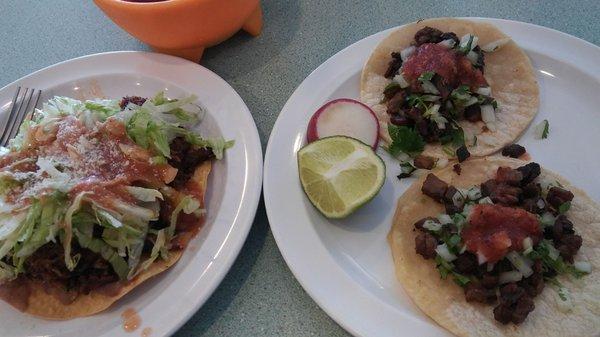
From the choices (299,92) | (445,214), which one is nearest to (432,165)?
(445,214)

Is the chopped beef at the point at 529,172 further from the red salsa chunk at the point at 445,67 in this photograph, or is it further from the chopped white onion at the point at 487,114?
the red salsa chunk at the point at 445,67

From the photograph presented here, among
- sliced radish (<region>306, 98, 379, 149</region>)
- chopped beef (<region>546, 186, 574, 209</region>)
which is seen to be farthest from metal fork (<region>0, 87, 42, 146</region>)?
chopped beef (<region>546, 186, 574, 209</region>)

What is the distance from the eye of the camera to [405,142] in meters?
1.90

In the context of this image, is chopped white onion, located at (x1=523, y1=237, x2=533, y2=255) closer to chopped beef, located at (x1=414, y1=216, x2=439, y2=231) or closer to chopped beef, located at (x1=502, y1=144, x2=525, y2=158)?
chopped beef, located at (x1=414, y1=216, x2=439, y2=231)

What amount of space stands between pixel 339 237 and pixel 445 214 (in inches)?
15.2

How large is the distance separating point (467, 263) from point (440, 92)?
2.42 feet

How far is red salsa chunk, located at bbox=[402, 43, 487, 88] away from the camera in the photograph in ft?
6.45

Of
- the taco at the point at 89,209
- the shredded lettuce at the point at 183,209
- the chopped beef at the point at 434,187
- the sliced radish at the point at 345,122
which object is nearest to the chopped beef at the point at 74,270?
the taco at the point at 89,209

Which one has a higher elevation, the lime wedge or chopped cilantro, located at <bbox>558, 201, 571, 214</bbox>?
chopped cilantro, located at <bbox>558, 201, 571, 214</bbox>

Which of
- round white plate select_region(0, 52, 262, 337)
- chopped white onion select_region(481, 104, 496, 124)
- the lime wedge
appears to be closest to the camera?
round white plate select_region(0, 52, 262, 337)

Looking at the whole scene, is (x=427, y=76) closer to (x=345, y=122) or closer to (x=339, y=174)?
(x=345, y=122)

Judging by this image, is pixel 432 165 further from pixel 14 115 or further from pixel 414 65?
pixel 14 115

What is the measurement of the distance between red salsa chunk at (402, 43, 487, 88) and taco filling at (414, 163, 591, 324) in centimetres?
48

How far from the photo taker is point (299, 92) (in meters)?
2.03
